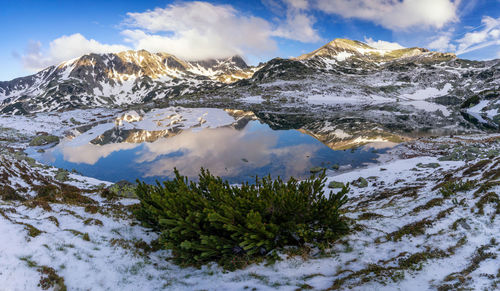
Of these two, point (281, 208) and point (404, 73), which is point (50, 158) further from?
point (404, 73)

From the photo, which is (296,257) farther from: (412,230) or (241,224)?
(412,230)

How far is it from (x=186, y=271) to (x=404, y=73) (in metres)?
233

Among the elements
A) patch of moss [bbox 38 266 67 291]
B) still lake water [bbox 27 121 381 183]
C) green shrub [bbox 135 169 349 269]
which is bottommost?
patch of moss [bbox 38 266 67 291]

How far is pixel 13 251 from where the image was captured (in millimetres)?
6332

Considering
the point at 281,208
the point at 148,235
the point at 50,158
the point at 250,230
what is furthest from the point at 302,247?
the point at 50,158

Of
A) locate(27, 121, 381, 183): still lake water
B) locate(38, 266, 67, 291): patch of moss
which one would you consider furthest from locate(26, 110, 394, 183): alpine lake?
locate(38, 266, 67, 291): patch of moss

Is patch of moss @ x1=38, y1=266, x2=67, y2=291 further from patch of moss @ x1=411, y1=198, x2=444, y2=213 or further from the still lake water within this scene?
the still lake water

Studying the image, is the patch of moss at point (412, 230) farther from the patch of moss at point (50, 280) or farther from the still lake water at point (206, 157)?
the still lake water at point (206, 157)

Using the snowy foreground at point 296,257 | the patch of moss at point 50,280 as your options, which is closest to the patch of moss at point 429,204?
the snowy foreground at point 296,257

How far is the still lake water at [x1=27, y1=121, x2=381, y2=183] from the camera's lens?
29.1 meters

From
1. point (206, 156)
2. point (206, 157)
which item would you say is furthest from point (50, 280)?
point (206, 156)

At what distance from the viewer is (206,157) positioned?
33750 millimetres

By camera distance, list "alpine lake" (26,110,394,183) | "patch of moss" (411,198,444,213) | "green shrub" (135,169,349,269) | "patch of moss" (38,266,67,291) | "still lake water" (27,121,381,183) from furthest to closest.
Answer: "still lake water" (27,121,381,183), "alpine lake" (26,110,394,183), "patch of moss" (411,198,444,213), "green shrub" (135,169,349,269), "patch of moss" (38,266,67,291)

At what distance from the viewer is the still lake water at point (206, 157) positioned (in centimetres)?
2906
